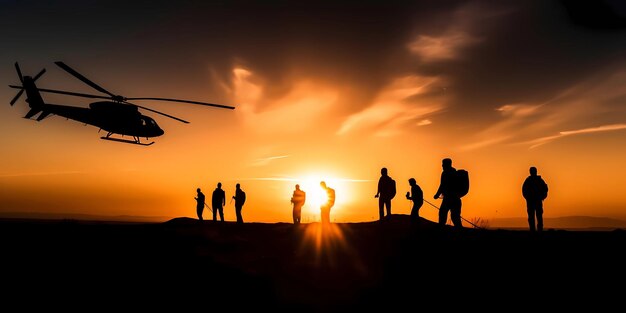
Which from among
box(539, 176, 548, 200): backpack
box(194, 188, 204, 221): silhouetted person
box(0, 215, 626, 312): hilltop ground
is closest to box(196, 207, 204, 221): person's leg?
box(194, 188, 204, 221): silhouetted person

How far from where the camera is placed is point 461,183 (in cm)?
1043

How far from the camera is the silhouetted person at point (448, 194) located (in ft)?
34.3

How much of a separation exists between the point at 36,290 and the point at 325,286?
17.2ft

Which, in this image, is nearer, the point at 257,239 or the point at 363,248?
the point at 363,248

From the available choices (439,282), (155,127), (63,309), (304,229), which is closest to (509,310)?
(439,282)

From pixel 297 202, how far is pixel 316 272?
348 inches

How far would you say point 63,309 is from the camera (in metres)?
6.50

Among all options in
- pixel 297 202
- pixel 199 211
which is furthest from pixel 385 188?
pixel 199 211

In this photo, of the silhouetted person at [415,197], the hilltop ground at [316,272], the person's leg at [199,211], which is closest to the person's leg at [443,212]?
the hilltop ground at [316,272]

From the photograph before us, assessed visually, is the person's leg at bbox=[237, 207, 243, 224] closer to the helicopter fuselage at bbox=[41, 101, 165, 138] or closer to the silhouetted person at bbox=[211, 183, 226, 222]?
the silhouetted person at bbox=[211, 183, 226, 222]

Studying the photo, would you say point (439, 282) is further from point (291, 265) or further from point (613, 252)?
point (613, 252)

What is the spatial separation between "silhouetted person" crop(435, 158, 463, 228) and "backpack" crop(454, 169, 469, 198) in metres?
0.07

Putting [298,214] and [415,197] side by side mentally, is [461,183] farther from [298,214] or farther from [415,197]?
[298,214]

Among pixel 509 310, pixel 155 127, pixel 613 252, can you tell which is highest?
pixel 155 127
